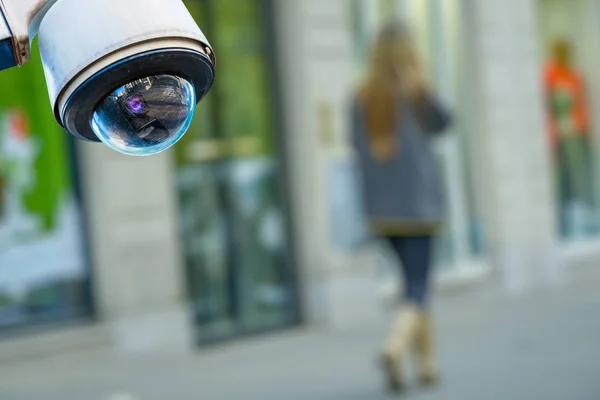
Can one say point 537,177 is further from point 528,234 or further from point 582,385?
point 582,385

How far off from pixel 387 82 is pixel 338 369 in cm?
193

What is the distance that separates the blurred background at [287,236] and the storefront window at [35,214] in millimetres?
13

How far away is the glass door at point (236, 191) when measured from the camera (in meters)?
8.05

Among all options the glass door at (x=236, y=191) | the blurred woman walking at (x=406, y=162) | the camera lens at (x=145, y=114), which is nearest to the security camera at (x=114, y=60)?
the camera lens at (x=145, y=114)

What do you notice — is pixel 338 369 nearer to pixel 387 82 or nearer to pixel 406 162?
pixel 406 162

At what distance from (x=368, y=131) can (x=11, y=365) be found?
2.68 metres

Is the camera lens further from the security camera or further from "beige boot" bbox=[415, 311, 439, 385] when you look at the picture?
"beige boot" bbox=[415, 311, 439, 385]

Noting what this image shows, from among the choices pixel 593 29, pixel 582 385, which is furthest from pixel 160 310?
pixel 593 29

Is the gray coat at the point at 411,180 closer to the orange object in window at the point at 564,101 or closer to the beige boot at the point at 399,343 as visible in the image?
the beige boot at the point at 399,343

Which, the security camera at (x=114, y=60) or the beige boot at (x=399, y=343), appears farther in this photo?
the beige boot at (x=399, y=343)

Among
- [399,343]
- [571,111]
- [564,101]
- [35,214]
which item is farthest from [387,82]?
[571,111]

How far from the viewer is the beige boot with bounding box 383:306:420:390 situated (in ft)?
18.4

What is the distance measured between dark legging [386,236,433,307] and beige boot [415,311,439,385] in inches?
3.6

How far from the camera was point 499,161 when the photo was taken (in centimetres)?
1055
